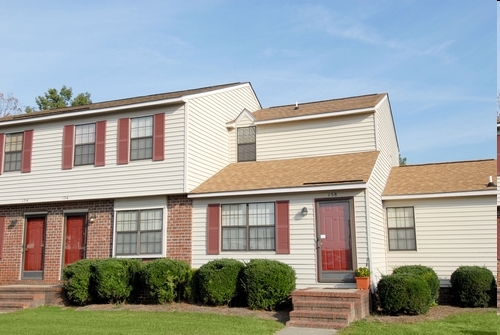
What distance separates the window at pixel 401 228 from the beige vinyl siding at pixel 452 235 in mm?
145

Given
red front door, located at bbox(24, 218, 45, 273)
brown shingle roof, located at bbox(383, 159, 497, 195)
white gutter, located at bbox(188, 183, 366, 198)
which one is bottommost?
red front door, located at bbox(24, 218, 45, 273)

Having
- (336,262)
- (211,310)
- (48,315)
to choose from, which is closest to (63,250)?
(48,315)

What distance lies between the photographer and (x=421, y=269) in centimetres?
1374

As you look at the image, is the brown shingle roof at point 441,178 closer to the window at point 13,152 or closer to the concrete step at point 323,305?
the concrete step at point 323,305

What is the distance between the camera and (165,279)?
45.2 ft

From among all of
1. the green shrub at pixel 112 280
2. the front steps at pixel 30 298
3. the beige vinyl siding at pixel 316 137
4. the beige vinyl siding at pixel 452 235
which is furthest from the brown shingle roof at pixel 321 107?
the front steps at pixel 30 298

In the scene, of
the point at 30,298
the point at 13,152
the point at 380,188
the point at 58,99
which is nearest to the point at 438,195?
the point at 380,188

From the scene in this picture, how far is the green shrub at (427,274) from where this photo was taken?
13.0 metres

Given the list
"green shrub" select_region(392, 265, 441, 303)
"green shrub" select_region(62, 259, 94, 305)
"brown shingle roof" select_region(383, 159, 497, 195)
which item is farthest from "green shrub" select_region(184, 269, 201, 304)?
"brown shingle roof" select_region(383, 159, 497, 195)

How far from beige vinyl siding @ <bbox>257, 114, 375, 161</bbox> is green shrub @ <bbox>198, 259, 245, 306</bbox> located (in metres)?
5.52

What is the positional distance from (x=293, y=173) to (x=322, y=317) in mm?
5217

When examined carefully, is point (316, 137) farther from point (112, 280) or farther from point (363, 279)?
point (112, 280)

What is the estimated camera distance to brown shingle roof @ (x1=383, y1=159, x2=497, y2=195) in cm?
1523

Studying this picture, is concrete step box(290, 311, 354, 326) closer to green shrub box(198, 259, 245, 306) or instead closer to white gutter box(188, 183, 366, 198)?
green shrub box(198, 259, 245, 306)
